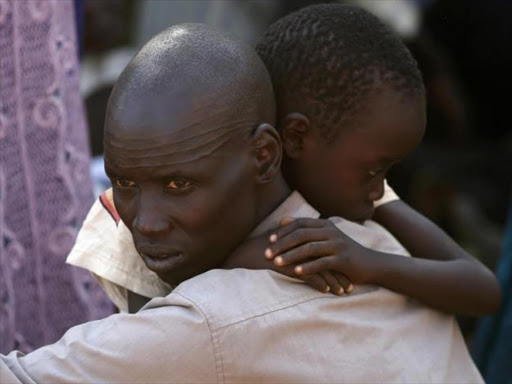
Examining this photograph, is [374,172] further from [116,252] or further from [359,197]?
[116,252]

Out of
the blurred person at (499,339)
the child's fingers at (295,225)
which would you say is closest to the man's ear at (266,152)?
the child's fingers at (295,225)

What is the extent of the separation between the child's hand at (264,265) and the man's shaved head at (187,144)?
0.03m

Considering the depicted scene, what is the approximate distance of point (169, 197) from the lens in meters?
2.08

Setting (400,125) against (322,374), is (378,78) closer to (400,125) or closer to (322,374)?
(400,125)

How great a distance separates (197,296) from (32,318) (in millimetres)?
1098

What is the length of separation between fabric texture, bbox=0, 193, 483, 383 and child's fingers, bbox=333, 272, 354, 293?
0.9 inches

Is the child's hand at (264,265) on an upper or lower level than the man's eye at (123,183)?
lower

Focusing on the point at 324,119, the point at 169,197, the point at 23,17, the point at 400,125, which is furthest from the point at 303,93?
the point at 23,17

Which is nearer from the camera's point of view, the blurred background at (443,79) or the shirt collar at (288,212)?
the shirt collar at (288,212)

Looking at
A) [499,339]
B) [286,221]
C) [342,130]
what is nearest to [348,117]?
[342,130]

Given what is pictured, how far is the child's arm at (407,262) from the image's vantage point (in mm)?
2135

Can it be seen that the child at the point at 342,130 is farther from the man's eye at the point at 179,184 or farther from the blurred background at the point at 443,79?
the blurred background at the point at 443,79

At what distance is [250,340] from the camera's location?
6.68ft

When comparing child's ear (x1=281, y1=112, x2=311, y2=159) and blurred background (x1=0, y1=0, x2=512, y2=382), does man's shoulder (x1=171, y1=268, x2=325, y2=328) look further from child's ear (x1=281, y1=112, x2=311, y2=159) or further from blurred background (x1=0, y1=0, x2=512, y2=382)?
blurred background (x1=0, y1=0, x2=512, y2=382)
